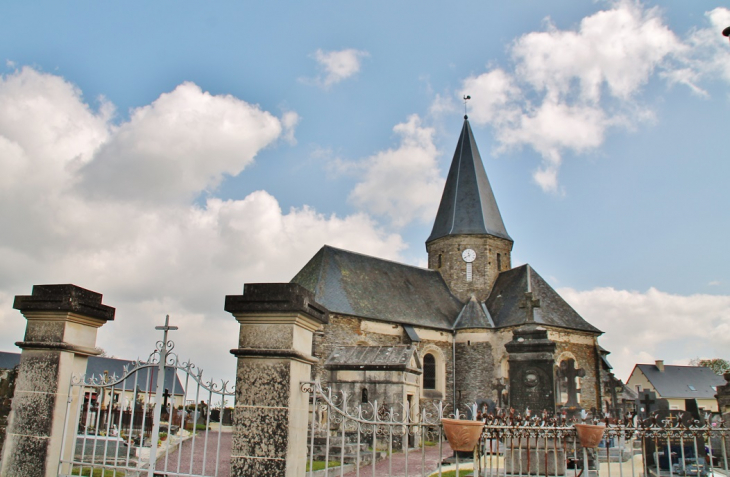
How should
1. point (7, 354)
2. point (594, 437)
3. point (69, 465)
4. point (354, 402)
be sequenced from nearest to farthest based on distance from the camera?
point (69, 465)
point (594, 437)
point (354, 402)
point (7, 354)

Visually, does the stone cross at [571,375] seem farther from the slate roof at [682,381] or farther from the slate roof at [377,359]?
the slate roof at [682,381]

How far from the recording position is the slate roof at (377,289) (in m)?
27.9

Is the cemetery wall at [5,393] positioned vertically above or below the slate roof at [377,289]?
below

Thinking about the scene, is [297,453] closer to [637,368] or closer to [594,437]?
[594,437]

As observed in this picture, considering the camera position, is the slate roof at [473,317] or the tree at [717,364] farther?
the tree at [717,364]

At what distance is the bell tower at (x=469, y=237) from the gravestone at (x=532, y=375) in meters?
22.5

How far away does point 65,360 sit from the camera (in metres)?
6.38

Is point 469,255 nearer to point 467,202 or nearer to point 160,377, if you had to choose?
point 467,202

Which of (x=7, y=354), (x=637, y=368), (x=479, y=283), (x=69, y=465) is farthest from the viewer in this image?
(x=637, y=368)

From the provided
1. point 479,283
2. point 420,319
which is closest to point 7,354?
point 420,319

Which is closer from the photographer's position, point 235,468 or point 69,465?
point 235,468

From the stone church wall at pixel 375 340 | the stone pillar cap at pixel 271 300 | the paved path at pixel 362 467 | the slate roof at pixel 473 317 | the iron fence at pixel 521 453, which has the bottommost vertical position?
the paved path at pixel 362 467

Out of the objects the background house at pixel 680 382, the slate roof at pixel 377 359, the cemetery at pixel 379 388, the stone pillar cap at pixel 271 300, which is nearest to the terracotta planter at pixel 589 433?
the cemetery at pixel 379 388

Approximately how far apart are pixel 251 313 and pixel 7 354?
140ft
